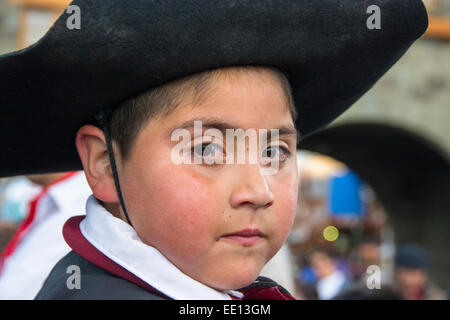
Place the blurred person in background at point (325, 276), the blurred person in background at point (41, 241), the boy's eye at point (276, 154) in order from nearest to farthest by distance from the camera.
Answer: the boy's eye at point (276, 154) < the blurred person in background at point (41, 241) < the blurred person in background at point (325, 276)

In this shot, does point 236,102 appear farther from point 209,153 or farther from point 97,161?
point 97,161

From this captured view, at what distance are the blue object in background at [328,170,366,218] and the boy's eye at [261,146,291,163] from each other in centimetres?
1467

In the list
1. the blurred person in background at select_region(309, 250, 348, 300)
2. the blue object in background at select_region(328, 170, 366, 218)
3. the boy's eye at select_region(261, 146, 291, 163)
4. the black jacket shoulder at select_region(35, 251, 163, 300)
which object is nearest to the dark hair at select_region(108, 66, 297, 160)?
the boy's eye at select_region(261, 146, 291, 163)

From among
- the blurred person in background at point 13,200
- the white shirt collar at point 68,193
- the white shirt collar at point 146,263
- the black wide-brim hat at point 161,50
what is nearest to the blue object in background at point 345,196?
the blurred person in background at point 13,200

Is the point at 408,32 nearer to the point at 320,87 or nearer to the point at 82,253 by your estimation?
the point at 320,87

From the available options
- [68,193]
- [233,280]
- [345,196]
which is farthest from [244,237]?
Result: [345,196]

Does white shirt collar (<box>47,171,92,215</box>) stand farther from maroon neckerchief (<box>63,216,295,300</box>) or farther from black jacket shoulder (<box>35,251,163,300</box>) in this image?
black jacket shoulder (<box>35,251,163,300</box>)

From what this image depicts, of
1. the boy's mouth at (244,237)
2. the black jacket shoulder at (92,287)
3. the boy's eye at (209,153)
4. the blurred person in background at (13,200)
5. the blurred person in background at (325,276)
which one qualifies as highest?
the blurred person in background at (13,200)

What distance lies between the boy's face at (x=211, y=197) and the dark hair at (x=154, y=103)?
0.02m

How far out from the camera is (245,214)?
121 cm

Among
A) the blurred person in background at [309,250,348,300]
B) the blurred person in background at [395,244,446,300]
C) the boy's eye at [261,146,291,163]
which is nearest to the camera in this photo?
the boy's eye at [261,146,291,163]

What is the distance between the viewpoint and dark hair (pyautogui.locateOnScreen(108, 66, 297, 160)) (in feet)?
4.15

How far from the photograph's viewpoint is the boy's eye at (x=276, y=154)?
1.32 m

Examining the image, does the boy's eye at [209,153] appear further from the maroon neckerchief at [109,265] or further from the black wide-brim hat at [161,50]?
the maroon neckerchief at [109,265]
